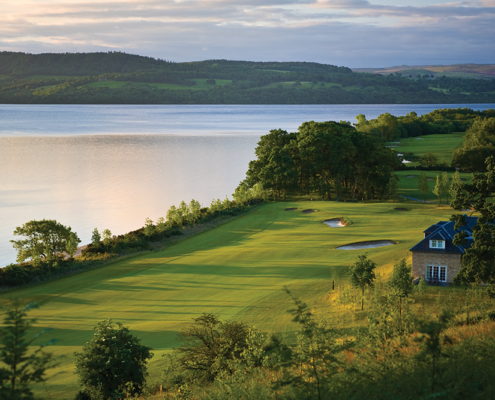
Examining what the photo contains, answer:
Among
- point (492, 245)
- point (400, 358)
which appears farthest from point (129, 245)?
point (400, 358)

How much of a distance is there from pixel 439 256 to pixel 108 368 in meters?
18.1

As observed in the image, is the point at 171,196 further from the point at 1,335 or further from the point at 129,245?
the point at 1,335

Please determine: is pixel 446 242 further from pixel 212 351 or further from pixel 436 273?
pixel 212 351

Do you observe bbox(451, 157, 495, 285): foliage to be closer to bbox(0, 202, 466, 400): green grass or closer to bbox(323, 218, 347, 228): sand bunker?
bbox(0, 202, 466, 400): green grass

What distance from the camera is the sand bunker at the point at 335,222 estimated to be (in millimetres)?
43156

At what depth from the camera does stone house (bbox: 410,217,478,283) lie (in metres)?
24.9

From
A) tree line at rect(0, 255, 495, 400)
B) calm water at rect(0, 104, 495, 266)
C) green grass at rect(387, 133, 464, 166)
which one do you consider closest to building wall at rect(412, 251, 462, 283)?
tree line at rect(0, 255, 495, 400)

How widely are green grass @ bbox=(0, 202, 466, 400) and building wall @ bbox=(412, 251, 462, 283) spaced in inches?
74.8

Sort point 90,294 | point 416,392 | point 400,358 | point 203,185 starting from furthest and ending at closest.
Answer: point 203,185 → point 90,294 → point 400,358 → point 416,392

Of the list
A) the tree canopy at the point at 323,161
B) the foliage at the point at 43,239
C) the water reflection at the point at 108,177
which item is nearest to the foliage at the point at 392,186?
the tree canopy at the point at 323,161

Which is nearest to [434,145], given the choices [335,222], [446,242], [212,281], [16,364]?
[335,222]

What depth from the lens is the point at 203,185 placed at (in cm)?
7119

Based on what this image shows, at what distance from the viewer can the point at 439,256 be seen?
25062mm

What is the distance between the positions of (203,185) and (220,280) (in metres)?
42.9
